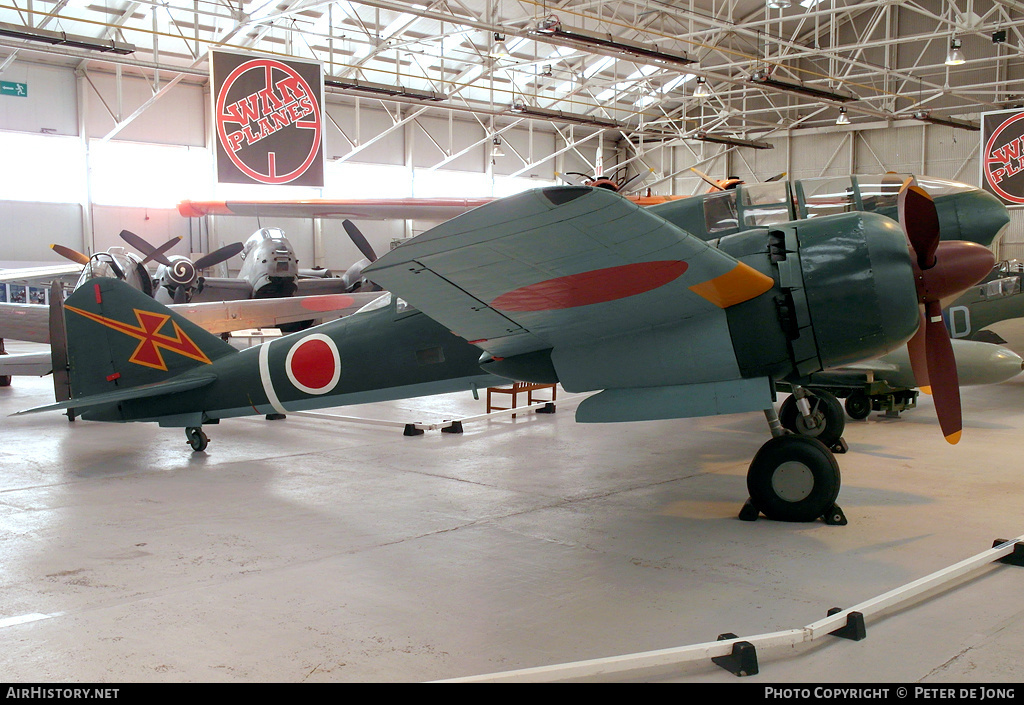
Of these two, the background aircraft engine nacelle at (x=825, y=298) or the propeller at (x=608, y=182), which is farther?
the propeller at (x=608, y=182)

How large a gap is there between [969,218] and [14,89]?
25248 millimetres

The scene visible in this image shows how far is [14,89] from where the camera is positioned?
2270cm

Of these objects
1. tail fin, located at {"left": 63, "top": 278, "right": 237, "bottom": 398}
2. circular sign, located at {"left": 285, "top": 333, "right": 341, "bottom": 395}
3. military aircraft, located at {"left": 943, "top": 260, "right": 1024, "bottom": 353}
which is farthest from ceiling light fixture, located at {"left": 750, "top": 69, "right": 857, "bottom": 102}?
tail fin, located at {"left": 63, "top": 278, "right": 237, "bottom": 398}

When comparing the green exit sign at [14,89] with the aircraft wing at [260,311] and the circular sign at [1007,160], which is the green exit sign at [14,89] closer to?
the aircraft wing at [260,311]

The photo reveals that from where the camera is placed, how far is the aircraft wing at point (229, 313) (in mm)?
12609

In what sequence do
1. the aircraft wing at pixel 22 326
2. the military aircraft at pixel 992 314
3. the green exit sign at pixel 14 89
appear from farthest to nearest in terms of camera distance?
1. the green exit sign at pixel 14 89
2. the aircraft wing at pixel 22 326
3. the military aircraft at pixel 992 314

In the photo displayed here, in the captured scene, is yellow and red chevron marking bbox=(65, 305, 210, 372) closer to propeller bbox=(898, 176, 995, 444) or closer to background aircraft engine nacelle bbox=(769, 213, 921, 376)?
background aircraft engine nacelle bbox=(769, 213, 921, 376)

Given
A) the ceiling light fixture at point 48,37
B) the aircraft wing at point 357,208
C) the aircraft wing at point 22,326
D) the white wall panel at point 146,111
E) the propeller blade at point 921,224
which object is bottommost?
the aircraft wing at point 22,326

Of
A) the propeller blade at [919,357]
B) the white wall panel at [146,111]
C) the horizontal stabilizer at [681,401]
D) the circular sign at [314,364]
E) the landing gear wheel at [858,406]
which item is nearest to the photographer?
the horizontal stabilizer at [681,401]

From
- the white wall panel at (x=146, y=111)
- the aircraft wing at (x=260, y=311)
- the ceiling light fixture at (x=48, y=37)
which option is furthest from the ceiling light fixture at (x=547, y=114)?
the ceiling light fixture at (x=48, y=37)

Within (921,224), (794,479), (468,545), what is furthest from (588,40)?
(468,545)

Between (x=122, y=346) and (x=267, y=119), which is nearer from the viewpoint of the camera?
(x=122, y=346)

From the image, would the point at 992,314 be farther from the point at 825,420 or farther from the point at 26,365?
the point at 26,365

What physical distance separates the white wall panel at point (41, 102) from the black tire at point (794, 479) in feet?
80.5
